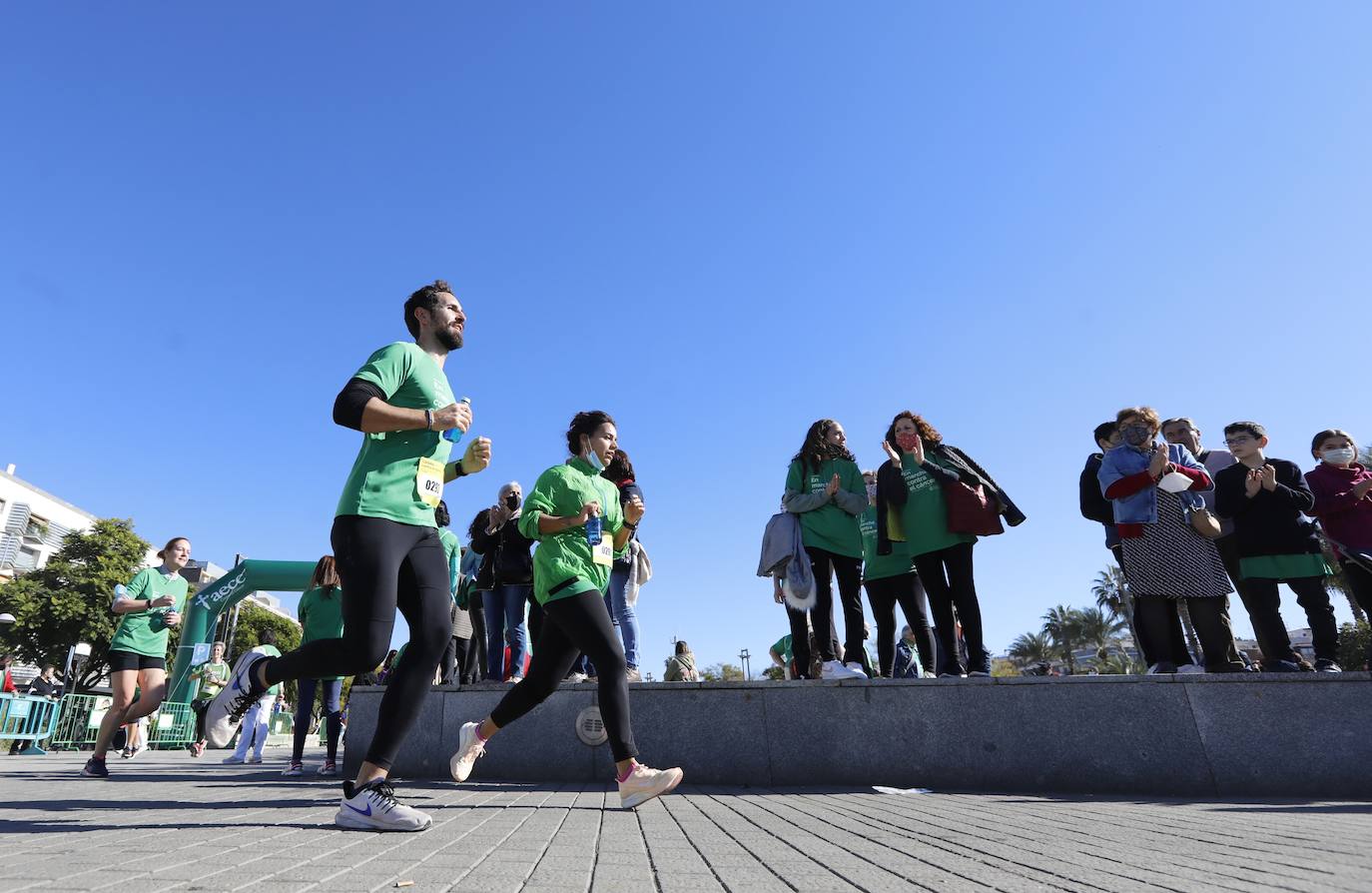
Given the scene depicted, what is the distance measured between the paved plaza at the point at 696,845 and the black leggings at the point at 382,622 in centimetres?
47

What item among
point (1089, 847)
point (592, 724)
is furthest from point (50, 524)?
point (1089, 847)

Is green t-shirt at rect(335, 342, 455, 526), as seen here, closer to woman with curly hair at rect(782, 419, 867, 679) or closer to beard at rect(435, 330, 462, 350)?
beard at rect(435, 330, 462, 350)

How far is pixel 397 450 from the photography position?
333cm

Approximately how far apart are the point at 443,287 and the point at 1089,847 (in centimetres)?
372

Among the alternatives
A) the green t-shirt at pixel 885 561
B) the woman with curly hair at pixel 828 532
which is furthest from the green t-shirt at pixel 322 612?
the green t-shirt at pixel 885 561

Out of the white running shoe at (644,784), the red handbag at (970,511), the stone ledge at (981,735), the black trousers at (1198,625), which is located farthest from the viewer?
the red handbag at (970,511)

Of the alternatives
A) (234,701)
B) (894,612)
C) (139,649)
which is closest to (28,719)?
(139,649)

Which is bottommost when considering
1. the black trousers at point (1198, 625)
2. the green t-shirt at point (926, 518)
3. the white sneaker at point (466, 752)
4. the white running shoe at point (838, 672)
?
the white sneaker at point (466, 752)

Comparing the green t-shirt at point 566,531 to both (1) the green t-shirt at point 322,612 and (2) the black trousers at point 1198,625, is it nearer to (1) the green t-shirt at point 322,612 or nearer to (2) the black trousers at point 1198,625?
(1) the green t-shirt at point 322,612

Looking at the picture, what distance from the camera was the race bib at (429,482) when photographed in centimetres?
333

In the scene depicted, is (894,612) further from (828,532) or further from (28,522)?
(28,522)

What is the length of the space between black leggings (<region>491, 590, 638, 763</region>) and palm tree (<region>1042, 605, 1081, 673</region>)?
250ft

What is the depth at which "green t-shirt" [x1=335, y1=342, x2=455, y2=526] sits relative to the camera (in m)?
3.18

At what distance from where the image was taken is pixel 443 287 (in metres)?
3.88
